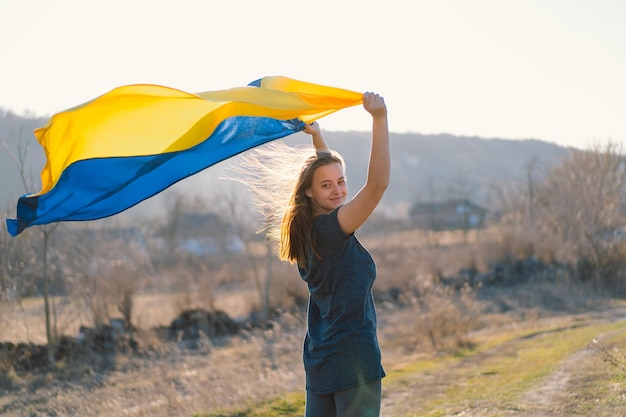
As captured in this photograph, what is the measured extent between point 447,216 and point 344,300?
55.1 metres

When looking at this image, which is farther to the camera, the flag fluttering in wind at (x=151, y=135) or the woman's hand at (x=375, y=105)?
the flag fluttering in wind at (x=151, y=135)

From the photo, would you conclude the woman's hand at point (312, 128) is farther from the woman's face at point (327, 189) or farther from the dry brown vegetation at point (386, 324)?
the dry brown vegetation at point (386, 324)

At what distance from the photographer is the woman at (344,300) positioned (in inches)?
136

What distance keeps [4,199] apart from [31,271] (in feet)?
6.45

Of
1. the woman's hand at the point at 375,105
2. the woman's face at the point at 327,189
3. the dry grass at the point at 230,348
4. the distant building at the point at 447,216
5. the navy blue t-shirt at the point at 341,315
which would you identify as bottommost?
the dry grass at the point at 230,348

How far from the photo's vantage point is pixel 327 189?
3799mm

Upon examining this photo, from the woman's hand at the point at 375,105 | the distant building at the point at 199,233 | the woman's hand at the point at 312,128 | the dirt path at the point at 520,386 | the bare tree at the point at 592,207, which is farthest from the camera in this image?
the distant building at the point at 199,233

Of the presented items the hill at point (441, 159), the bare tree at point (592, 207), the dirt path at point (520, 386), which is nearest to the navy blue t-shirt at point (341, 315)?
the dirt path at point (520, 386)

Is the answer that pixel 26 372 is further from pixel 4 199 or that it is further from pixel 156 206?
pixel 156 206

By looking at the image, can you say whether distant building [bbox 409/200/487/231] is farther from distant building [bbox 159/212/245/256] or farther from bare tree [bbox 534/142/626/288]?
bare tree [bbox 534/142/626/288]

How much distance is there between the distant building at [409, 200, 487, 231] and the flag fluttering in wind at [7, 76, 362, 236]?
38.9 metres

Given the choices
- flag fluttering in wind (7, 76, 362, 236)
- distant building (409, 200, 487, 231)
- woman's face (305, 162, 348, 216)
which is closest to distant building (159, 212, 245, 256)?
distant building (409, 200, 487, 231)

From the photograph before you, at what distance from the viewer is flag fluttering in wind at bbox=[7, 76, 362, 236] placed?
4820 millimetres

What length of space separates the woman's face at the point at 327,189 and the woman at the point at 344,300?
97 millimetres
